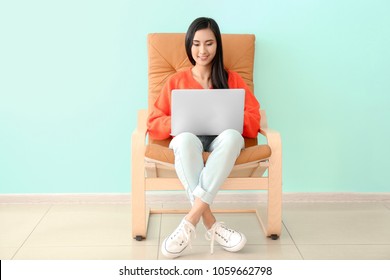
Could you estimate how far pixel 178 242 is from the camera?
8.18ft

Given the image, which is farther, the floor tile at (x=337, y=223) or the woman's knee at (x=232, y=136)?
the floor tile at (x=337, y=223)

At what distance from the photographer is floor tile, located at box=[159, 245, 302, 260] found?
2.51m

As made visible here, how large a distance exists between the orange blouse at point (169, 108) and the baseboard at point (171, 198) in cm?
57

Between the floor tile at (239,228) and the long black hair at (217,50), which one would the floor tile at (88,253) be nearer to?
the floor tile at (239,228)

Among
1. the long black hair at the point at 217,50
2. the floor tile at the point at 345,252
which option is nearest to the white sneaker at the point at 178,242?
the floor tile at the point at 345,252

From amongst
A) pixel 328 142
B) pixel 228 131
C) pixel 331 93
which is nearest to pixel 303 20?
pixel 331 93

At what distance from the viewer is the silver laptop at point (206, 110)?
2.56 meters

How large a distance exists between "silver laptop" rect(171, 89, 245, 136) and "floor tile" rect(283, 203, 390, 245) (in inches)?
23.6

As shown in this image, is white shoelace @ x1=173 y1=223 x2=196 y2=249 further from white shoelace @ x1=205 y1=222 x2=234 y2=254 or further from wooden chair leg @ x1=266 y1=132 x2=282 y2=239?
wooden chair leg @ x1=266 y1=132 x2=282 y2=239

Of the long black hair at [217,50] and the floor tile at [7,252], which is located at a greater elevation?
the long black hair at [217,50]

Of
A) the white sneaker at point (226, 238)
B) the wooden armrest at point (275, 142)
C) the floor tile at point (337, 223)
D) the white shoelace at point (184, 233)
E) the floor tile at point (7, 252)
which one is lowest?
the floor tile at point (7, 252)

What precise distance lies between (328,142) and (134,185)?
1186 millimetres

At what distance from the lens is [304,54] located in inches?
127

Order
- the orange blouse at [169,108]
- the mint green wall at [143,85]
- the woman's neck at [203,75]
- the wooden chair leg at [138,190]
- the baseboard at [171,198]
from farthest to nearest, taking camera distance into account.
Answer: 1. the baseboard at [171,198]
2. the mint green wall at [143,85]
3. the woman's neck at [203,75]
4. the orange blouse at [169,108]
5. the wooden chair leg at [138,190]
